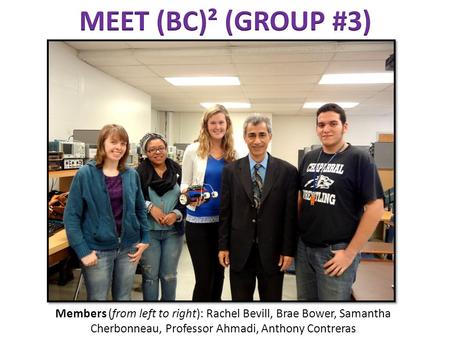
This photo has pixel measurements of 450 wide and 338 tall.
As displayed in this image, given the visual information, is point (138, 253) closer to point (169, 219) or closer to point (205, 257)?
point (169, 219)

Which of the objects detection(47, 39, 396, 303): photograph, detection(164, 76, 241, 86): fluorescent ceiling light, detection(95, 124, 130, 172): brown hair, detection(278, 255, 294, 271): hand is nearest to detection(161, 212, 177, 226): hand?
detection(47, 39, 396, 303): photograph

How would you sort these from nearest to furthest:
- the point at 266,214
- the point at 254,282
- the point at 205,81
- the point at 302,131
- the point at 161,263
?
the point at 266,214, the point at 254,282, the point at 161,263, the point at 205,81, the point at 302,131

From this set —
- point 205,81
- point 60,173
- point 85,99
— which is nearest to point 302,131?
point 205,81

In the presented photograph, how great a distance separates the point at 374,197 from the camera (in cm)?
128

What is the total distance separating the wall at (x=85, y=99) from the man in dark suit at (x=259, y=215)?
6.23 feet

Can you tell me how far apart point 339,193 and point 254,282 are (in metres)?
0.62

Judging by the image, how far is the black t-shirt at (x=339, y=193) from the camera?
129 centimetres

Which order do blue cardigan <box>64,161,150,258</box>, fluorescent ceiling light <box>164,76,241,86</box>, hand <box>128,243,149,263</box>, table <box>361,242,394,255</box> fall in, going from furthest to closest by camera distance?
fluorescent ceiling light <box>164,76,241,86</box>
table <box>361,242,394,255</box>
hand <box>128,243,149,263</box>
blue cardigan <box>64,161,150,258</box>

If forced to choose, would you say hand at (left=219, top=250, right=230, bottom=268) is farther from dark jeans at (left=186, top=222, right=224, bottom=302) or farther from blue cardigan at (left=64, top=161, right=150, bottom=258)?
blue cardigan at (left=64, top=161, right=150, bottom=258)

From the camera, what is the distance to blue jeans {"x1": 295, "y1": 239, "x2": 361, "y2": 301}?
136cm

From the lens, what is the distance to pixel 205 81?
479cm

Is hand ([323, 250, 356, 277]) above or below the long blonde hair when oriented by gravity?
below

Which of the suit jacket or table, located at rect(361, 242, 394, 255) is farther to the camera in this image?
table, located at rect(361, 242, 394, 255)

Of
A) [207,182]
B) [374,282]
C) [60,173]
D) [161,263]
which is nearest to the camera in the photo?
[207,182]
